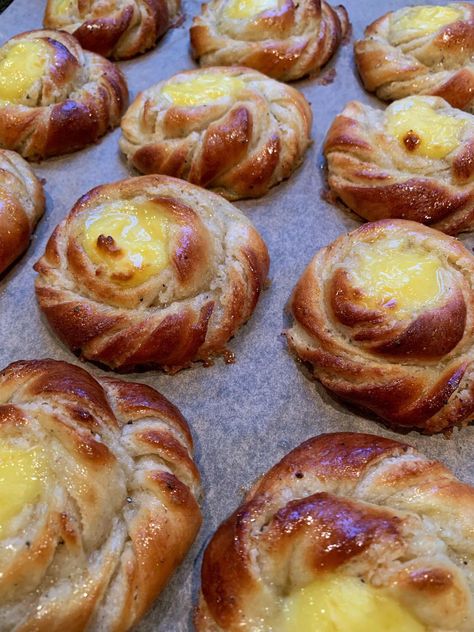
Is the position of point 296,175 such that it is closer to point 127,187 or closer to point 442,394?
point 127,187

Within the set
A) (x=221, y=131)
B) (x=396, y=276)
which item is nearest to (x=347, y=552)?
(x=396, y=276)

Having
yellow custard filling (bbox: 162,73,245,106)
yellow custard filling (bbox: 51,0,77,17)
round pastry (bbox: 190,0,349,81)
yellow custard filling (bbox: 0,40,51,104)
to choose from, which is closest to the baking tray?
round pastry (bbox: 190,0,349,81)

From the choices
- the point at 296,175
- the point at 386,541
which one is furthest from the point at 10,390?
the point at 296,175

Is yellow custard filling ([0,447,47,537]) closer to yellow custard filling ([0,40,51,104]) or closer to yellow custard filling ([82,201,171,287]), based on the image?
yellow custard filling ([82,201,171,287])

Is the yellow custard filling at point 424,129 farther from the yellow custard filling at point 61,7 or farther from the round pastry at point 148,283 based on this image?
the yellow custard filling at point 61,7

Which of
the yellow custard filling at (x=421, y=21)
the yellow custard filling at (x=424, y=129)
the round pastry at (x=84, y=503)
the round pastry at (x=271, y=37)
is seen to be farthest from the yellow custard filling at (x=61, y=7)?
the round pastry at (x=84, y=503)

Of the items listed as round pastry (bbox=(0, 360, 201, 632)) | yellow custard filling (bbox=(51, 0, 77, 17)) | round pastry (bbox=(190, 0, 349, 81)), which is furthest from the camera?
yellow custard filling (bbox=(51, 0, 77, 17))

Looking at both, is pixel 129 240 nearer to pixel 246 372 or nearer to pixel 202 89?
pixel 246 372
